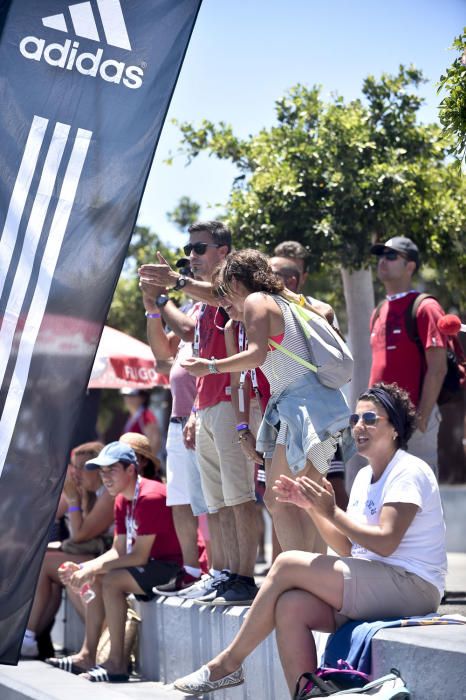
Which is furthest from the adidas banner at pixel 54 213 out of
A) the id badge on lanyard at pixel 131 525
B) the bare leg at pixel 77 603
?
the bare leg at pixel 77 603

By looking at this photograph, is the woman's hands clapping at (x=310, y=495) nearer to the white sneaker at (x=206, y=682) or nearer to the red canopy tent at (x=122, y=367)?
the white sneaker at (x=206, y=682)

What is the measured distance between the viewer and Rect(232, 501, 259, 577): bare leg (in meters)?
5.89

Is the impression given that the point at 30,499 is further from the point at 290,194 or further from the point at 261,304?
the point at 290,194

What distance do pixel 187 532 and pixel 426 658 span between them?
297 centimetres

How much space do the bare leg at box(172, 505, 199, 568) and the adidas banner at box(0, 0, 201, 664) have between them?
2.44 meters

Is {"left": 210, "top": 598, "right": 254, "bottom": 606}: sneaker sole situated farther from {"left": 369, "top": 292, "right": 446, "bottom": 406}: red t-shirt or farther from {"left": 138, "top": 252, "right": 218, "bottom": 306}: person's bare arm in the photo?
{"left": 138, "top": 252, "right": 218, "bottom": 306}: person's bare arm

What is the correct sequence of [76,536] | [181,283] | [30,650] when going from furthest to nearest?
[76,536]
[30,650]
[181,283]

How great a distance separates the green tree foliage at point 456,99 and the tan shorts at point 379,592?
1.77m

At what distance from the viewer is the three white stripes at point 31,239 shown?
4281mm

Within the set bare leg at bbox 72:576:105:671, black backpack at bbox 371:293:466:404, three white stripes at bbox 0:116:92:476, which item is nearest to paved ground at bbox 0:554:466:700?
bare leg at bbox 72:576:105:671

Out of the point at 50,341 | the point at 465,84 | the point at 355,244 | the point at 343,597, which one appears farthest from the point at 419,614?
the point at 355,244

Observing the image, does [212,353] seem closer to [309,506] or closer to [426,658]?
[309,506]

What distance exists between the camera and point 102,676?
678 cm

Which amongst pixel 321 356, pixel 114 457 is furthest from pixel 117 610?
pixel 321 356
